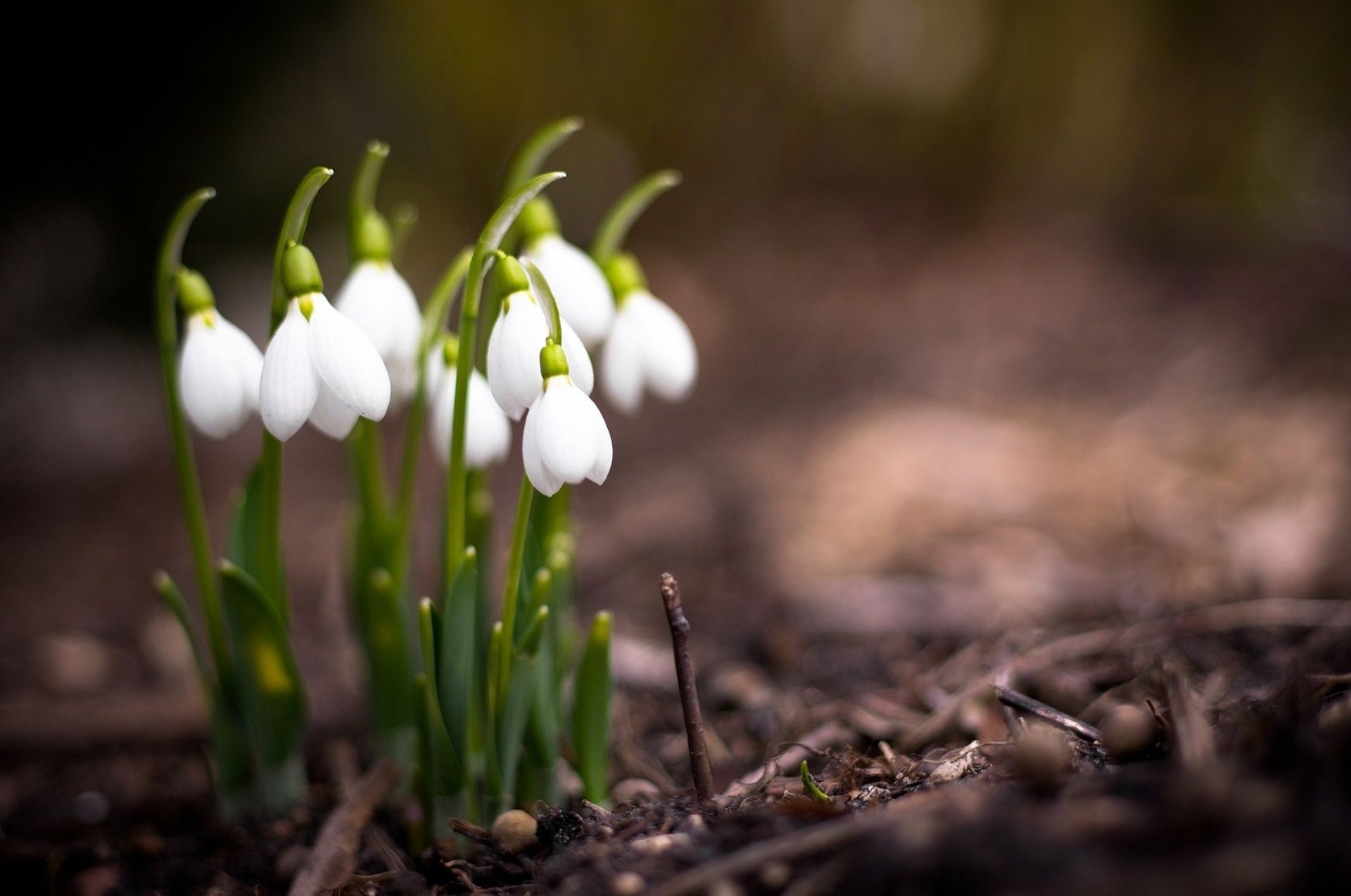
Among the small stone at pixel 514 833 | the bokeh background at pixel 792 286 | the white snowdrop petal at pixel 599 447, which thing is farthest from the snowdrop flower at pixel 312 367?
the bokeh background at pixel 792 286

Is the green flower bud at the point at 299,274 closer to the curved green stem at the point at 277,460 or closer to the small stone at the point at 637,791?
the curved green stem at the point at 277,460

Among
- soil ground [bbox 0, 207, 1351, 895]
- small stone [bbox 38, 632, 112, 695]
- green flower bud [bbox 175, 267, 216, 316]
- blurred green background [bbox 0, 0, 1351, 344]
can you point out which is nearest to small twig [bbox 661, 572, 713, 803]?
soil ground [bbox 0, 207, 1351, 895]

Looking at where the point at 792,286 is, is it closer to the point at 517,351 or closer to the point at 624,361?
the point at 624,361

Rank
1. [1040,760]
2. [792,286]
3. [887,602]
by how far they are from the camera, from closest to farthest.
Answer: [1040,760] → [887,602] → [792,286]

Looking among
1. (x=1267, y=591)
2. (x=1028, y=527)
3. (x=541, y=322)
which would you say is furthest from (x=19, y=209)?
(x=1267, y=591)

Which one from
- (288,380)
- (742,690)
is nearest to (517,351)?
(288,380)
